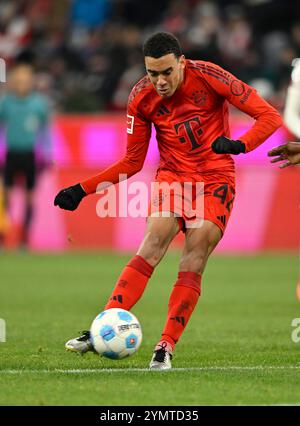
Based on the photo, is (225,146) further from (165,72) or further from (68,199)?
(68,199)

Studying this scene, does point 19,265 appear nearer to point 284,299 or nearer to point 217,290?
point 217,290

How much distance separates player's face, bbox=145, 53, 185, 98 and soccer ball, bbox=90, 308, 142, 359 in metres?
1.50

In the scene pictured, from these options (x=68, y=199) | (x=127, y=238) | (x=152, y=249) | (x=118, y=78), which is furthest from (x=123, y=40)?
A: (x=152, y=249)

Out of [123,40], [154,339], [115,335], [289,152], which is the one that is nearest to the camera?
[115,335]

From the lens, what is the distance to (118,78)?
789 inches

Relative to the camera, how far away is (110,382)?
245 inches

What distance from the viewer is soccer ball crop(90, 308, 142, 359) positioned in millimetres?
6602

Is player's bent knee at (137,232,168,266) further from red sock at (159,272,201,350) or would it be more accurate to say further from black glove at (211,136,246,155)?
black glove at (211,136,246,155)

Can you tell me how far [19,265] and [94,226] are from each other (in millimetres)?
2178

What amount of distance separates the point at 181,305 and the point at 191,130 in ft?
3.93

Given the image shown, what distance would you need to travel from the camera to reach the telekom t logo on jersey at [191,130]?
23.9 ft

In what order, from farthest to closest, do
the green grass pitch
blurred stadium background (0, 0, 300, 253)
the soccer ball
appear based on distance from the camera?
blurred stadium background (0, 0, 300, 253) → the soccer ball → the green grass pitch

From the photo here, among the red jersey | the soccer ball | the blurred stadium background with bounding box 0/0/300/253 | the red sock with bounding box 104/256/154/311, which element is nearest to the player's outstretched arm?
the red jersey
